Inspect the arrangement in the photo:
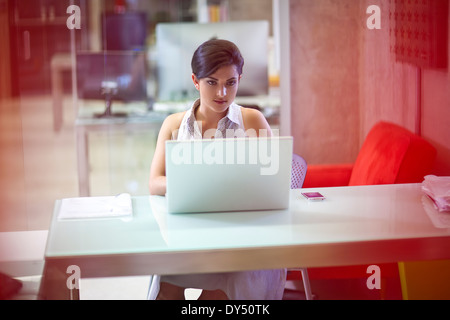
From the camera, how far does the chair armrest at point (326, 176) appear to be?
330 centimetres

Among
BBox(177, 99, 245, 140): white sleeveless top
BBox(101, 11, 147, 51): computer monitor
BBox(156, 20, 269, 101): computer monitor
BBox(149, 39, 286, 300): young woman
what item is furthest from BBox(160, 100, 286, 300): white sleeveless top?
BBox(101, 11, 147, 51): computer monitor

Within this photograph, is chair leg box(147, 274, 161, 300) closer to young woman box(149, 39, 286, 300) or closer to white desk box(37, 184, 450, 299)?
young woman box(149, 39, 286, 300)

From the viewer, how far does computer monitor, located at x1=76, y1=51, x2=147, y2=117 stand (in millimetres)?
4555

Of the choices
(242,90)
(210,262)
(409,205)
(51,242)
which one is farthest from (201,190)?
(242,90)

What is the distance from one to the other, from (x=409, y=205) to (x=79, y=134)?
279 centimetres

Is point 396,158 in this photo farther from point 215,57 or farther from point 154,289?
point 154,289

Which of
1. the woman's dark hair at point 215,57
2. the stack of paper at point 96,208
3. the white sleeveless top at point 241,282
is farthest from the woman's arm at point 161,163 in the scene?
the white sleeveless top at point 241,282

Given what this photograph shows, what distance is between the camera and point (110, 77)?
4.65 metres

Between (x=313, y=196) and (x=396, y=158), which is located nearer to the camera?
(x=313, y=196)

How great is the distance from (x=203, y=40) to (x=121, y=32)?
1056mm

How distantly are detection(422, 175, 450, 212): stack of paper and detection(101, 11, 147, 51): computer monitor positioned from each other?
3.26 m

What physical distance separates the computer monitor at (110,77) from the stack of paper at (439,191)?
275cm

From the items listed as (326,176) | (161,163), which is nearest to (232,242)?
(161,163)
